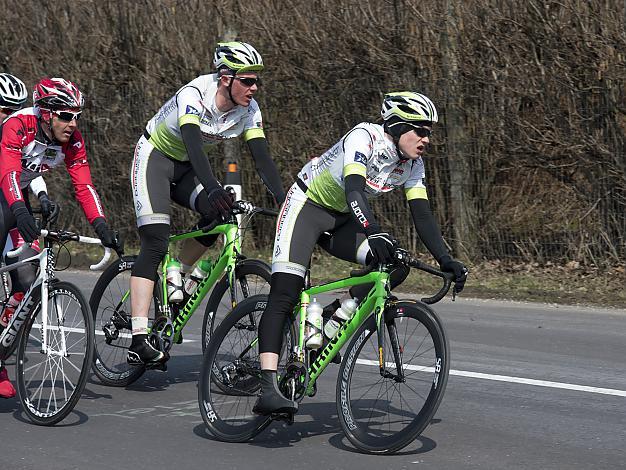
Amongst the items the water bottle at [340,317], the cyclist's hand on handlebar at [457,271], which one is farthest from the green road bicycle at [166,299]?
the cyclist's hand on handlebar at [457,271]

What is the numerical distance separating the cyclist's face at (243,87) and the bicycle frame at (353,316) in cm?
171

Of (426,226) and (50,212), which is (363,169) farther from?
(50,212)

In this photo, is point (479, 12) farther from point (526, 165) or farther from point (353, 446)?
point (353, 446)

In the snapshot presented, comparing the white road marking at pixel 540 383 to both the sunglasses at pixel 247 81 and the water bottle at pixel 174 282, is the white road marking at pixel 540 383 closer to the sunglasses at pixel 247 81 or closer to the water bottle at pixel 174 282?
the water bottle at pixel 174 282

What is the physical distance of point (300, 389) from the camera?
22.3 ft

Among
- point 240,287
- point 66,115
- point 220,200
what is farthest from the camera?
point 240,287

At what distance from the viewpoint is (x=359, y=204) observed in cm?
643

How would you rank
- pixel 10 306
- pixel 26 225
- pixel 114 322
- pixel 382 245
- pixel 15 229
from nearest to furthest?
pixel 382 245
pixel 26 225
pixel 10 306
pixel 15 229
pixel 114 322

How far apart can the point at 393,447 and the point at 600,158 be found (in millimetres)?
7765

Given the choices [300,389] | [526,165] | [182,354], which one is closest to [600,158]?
[526,165]

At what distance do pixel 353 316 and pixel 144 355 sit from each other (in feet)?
6.42

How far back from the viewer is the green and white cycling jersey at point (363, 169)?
21.8 feet

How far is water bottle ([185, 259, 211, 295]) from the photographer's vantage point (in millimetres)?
8359

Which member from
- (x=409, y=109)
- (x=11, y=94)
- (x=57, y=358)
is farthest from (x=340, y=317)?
(x=11, y=94)
